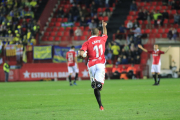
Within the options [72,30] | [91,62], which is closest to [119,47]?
[72,30]

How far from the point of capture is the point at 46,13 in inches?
1412

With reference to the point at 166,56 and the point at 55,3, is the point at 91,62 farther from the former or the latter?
the point at 55,3

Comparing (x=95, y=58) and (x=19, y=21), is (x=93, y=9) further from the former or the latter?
(x=95, y=58)

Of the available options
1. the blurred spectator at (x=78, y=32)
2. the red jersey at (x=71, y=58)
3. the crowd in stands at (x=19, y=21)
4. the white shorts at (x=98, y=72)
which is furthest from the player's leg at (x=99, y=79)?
the crowd in stands at (x=19, y=21)

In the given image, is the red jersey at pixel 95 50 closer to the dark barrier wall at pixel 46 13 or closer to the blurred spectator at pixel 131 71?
the blurred spectator at pixel 131 71

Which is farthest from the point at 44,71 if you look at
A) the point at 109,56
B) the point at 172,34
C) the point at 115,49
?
the point at 172,34

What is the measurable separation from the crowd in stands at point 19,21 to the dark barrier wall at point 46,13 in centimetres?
85

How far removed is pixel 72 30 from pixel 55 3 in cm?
781

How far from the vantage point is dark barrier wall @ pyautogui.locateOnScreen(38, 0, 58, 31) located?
34662 mm

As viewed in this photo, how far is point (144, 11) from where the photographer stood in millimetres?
32188

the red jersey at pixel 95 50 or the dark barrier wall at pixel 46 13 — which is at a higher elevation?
the dark barrier wall at pixel 46 13

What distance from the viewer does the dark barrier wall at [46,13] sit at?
34662 millimetres

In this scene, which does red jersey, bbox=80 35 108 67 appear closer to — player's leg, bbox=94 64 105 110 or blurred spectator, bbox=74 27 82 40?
player's leg, bbox=94 64 105 110

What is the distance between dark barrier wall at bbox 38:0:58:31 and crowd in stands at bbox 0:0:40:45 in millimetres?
853
